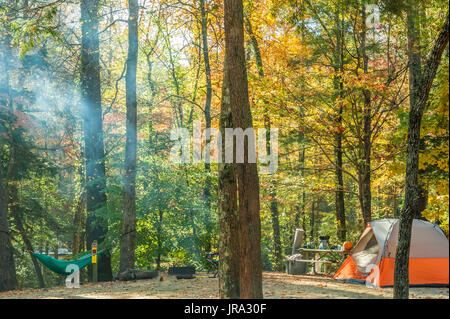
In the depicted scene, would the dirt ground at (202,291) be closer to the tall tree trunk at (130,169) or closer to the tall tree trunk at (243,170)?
the tall tree trunk at (130,169)

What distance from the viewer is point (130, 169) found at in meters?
10.0

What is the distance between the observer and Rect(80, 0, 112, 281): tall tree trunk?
10883mm

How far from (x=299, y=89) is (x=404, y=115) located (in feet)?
15.1

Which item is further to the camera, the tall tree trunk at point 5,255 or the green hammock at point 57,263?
the tall tree trunk at point 5,255

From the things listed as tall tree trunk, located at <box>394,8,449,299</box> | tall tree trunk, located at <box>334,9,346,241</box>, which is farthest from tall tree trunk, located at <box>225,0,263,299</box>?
tall tree trunk, located at <box>334,9,346,241</box>

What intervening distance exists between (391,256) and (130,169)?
18.0 ft

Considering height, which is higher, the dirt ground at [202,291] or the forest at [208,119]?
the forest at [208,119]

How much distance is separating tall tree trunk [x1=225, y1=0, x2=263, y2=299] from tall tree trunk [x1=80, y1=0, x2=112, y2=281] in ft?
17.7

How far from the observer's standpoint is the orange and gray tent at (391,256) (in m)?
8.10

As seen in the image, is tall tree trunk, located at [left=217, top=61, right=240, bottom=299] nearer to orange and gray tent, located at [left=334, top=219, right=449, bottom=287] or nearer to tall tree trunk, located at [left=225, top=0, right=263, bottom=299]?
tall tree trunk, located at [left=225, top=0, right=263, bottom=299]

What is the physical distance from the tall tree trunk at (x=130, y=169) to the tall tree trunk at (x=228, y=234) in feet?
14.0

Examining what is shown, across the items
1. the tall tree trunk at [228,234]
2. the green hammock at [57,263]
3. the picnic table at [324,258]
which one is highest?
the tall tree trunk at [228,234]

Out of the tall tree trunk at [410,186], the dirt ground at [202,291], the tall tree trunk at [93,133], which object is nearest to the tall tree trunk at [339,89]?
the dirt ground at [202,291]

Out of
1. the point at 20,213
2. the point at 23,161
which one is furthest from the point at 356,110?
the point at 20,213
